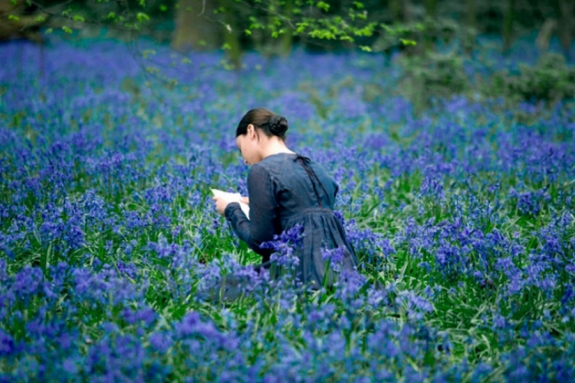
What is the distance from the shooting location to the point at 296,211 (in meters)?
4.01

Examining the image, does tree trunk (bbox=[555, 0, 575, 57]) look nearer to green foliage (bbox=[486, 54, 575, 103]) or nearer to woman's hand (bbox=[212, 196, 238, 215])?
green foliage (bbox=[486, 54, 575, 103])

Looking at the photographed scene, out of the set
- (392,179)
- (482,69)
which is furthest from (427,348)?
(482,69)

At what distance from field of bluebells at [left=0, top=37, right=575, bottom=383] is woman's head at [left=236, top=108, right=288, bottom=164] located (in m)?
0.71

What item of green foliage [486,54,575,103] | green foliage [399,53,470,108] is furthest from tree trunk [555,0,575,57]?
green foliage [399,53,470,108]

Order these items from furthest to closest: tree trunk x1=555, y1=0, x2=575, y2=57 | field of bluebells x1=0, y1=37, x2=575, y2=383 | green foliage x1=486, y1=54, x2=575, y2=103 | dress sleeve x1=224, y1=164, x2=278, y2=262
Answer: tree trunk x1=555, y1=0, x2=575, y2=57, green foliage x1=486, y1=54, x2=575, y2=103, dress sleeve x1=224, y1=164, x2=278, y2=262, field of bluebells x1=0, y1=37, x2=575, y2=383

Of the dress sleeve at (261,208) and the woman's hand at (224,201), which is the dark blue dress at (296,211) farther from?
the woman's hand at (224,201)

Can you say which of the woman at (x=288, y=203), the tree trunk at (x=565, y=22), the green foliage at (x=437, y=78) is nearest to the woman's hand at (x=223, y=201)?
the woman at (x=288, y=203)

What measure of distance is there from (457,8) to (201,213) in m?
22.1

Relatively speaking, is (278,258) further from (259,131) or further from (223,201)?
(259,131)

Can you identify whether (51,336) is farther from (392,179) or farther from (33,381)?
(392,179)

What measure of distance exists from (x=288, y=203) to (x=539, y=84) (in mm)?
8196

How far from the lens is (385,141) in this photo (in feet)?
26.3

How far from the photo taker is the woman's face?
4160 mm

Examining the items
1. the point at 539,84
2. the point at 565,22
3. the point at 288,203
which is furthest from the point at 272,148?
the point at 565,22
